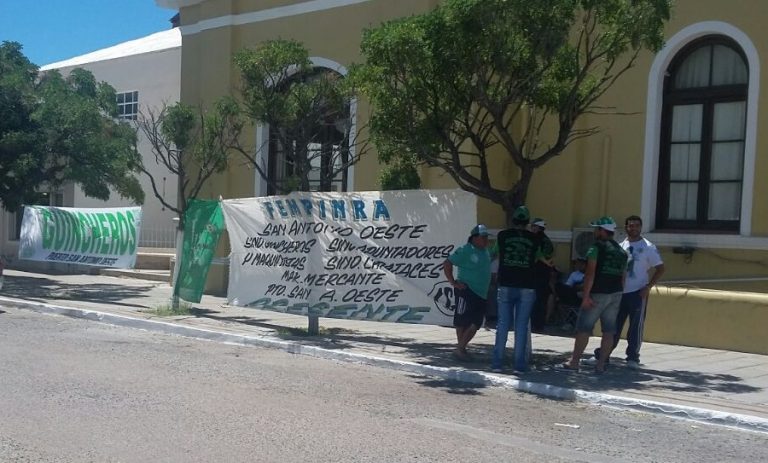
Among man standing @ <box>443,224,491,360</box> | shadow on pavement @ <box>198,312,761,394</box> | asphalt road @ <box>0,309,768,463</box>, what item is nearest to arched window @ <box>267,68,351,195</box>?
shadow on pavement @ <box>198,312,761,394</box>

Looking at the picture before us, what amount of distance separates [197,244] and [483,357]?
18.1ft

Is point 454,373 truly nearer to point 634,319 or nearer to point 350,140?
point 634,319

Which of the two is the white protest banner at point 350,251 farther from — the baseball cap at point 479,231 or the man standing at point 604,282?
the man standing at point 604,282

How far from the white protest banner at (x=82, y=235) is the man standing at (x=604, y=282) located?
9.94 metres

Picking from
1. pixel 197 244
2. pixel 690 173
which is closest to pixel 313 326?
pixel 197 244

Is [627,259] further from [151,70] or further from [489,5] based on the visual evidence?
[151,70]

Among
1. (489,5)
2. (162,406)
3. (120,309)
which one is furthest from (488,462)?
(120,309)

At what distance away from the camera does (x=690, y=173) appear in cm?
1286

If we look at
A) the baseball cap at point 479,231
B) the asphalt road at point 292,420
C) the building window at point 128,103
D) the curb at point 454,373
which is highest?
the building window at point 128,103

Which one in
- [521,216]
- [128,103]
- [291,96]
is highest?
[128,103]

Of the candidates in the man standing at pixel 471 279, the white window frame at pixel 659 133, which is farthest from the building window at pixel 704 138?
the man standing at pixel 471 279

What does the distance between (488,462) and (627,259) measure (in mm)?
4083

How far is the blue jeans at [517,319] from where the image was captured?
957cm

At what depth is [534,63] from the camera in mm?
10039
